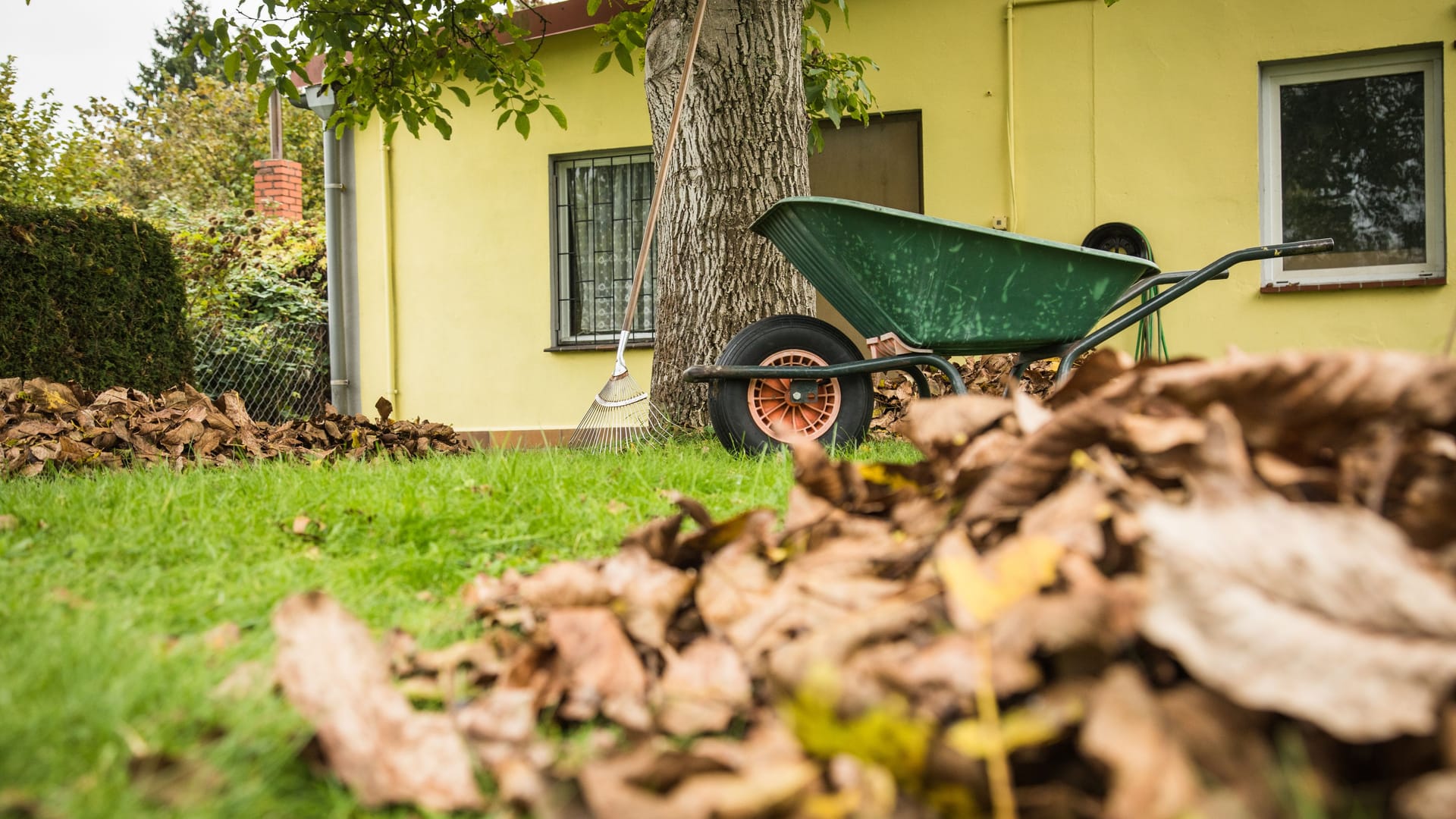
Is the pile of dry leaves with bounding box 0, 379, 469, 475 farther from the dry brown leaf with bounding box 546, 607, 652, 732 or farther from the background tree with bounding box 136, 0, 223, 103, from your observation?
the background tree with bounding box 136, 0, 223, 103

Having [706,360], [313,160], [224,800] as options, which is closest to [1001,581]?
[224,800]

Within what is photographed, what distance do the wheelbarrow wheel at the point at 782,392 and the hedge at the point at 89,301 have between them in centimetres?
488

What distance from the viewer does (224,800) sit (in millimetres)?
860

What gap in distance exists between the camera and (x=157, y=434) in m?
3.75

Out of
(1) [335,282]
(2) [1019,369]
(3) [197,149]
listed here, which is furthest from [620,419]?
(3) [197,149]

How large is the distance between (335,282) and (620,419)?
506 cm

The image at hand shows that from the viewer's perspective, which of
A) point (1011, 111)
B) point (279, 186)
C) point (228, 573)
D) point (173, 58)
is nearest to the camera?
point (228, 573)

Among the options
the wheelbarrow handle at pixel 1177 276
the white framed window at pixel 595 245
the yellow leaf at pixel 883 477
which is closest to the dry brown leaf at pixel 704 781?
the yellow leaf at pixel 883 477

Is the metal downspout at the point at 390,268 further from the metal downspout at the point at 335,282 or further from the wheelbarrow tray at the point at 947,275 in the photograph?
the wheelbarrow tray at the point at 947,275

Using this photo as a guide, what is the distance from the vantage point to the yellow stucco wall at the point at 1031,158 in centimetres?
590

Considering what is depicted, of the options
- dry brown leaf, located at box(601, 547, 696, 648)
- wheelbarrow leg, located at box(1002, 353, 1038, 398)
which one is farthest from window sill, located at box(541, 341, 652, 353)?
dry brown leaf, located at box(601, 547, 696, 648)

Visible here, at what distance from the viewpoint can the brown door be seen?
6.70 metres

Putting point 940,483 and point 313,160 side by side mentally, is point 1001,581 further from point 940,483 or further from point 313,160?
point 313,160

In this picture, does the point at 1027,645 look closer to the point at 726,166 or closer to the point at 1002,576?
the point at 1002,576
